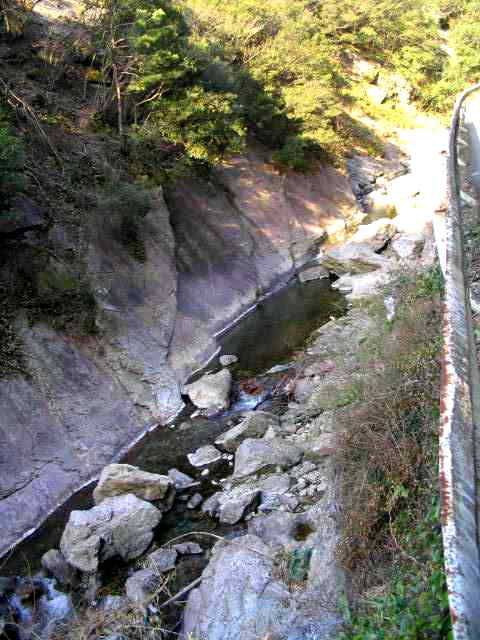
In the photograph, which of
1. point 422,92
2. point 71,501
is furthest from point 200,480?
point 422,92

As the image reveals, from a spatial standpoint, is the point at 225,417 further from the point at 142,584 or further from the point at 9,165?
the point at 9,165

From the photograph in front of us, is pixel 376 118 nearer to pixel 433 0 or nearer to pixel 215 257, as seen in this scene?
pixel 433 0

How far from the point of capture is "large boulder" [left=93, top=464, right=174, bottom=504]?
36.8 feet

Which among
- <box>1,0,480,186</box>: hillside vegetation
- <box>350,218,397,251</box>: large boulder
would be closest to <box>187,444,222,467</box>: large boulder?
<box>1,0,480,186</box>: hillside vegetation

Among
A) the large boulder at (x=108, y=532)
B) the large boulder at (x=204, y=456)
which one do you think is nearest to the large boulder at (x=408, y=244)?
the large boulder at (x=204, y=456)

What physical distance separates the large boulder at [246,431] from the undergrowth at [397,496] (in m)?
4.89

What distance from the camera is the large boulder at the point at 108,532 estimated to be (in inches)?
388

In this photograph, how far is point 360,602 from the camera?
5293mm

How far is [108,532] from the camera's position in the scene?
10.1 metres

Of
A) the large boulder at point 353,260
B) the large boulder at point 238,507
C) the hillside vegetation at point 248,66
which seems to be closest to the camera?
the large boulder at point 238,507

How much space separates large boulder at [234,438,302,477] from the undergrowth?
10.7ft

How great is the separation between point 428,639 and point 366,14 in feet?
158

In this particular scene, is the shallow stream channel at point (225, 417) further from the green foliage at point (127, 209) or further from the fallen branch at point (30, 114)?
the fallen branch at point (30, 114)

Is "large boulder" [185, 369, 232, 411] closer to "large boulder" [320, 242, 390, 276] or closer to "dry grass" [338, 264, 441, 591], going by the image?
"dry grass" [338, 264, 441, 591]
